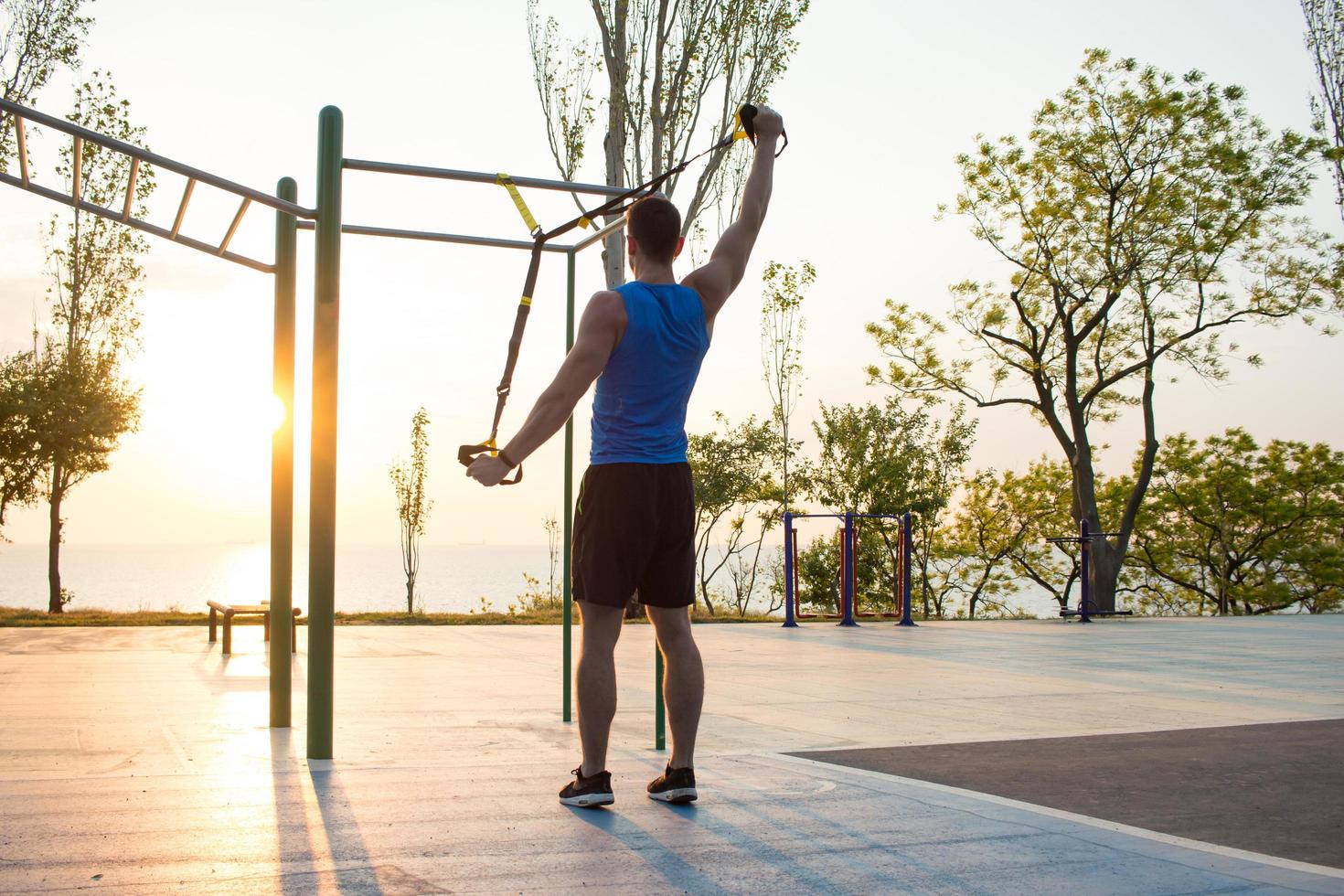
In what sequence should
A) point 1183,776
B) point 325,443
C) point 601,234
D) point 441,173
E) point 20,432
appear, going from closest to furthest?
point 1183,776 < point 325,443 < point 441,173 < point 601,234 < point 20,432

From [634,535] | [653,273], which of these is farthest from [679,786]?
[653,273]

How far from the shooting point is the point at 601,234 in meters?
4.53

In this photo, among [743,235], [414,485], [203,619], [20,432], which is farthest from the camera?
[414,485]

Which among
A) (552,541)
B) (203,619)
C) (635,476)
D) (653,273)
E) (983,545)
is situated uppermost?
(653,273)

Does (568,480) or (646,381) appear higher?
(646,381)

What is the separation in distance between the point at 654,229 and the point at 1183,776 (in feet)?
7.79

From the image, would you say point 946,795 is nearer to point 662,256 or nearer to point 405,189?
point 662,256

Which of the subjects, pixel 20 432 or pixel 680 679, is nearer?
pixel 680 679

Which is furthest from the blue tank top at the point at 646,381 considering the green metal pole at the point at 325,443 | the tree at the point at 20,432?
the tree at the point at 20,432

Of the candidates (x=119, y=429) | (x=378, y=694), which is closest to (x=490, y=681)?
(x=378, y=694)

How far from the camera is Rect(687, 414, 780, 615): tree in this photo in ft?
68.8

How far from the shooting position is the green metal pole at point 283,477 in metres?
4.50

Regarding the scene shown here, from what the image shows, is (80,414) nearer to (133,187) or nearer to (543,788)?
(133,187)

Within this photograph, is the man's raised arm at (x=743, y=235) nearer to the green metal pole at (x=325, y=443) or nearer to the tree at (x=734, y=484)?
the green metal pole at (x=325, y=443)
